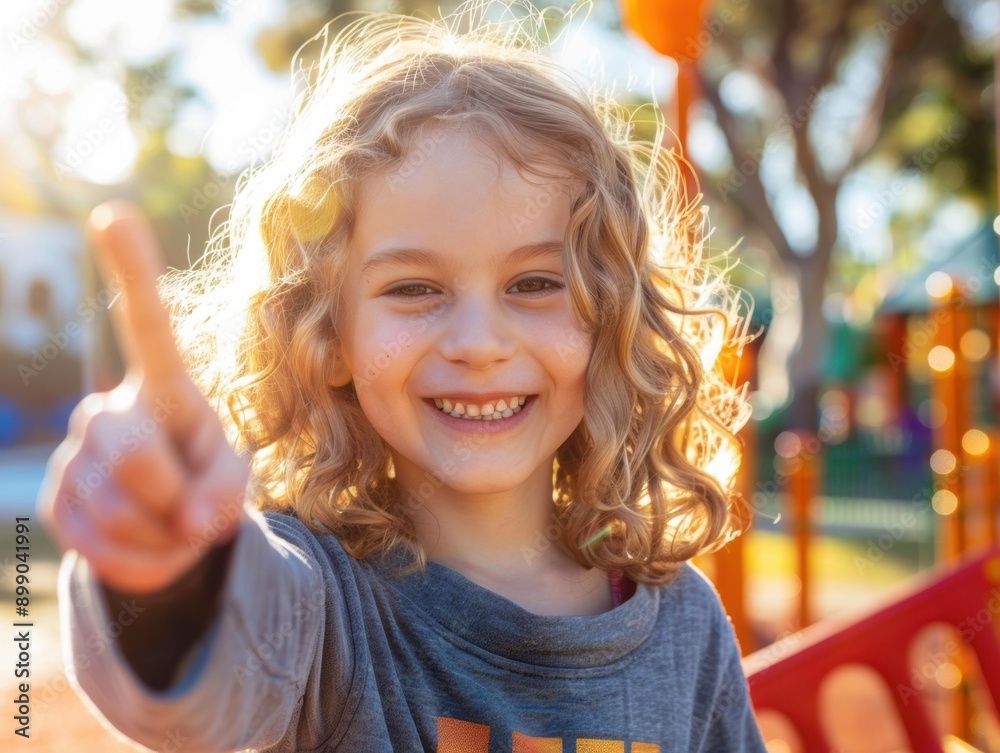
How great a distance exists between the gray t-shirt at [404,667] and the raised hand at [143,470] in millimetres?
84

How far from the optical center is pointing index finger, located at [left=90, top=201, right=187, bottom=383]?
1.90ft

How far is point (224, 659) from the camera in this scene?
76cm

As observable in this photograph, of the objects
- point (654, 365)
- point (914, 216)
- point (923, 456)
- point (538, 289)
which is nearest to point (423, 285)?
point (538, 289)

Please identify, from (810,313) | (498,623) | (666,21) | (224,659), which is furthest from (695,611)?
(810,313)

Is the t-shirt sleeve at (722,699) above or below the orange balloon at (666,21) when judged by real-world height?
below

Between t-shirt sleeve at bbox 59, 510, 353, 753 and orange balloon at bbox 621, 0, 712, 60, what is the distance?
1.58 meters

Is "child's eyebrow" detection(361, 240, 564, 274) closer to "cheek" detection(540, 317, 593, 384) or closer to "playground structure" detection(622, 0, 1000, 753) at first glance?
"cheek" detection(540, 317, 593, 384)

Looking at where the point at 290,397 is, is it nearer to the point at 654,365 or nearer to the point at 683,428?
the point at 654,365

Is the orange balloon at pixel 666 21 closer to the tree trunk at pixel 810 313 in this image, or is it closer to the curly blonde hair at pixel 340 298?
the curly blonde hair at pixel 340 298

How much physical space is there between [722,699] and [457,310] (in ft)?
2.35

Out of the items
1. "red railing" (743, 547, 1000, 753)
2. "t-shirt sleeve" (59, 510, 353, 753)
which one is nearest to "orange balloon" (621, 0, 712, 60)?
"red railing" (743, 547, 1000, 753)

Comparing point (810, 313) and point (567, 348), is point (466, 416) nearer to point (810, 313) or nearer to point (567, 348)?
point (567, 348)

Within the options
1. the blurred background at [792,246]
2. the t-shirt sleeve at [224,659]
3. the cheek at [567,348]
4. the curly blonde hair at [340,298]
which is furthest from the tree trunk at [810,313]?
the t-shirt sleeve at [224,659]

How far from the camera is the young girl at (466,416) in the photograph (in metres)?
1.18
